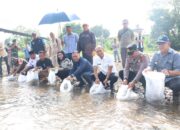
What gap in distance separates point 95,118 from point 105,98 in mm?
2004

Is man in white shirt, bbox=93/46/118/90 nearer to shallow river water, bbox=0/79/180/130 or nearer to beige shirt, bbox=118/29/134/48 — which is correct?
shallow river water, bbox=0/79/180/130

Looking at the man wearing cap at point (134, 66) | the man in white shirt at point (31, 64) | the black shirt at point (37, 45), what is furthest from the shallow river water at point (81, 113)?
the black shirt at point (37, 45)

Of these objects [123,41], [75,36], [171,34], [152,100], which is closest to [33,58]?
[75,36]

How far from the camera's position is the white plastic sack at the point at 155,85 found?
6.97 m

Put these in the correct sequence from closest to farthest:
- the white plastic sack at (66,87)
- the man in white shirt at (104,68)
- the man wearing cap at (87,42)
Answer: the man in white shirt at (104,68), the white plastic sack at (66,87), the man wearing cap at (87,42)

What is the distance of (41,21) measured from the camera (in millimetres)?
13398

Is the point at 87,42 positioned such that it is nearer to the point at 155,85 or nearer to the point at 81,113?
the point at 155,85

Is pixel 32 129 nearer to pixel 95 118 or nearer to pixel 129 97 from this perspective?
pixel 95 118

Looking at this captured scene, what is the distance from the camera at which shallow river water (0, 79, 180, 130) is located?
5469 mm

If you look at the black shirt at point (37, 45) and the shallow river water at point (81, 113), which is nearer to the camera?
the shallow river water at point (81, 113)

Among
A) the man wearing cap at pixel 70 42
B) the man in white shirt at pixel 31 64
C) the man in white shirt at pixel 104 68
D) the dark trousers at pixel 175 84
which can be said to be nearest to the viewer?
the dark trousers at pixel 175 84

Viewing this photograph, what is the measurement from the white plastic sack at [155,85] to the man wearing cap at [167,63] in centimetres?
14

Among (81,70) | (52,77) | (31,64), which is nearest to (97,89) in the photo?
(81,70)

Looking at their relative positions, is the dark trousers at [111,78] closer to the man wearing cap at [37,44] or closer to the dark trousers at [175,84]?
the dark trousers at [175,84]
